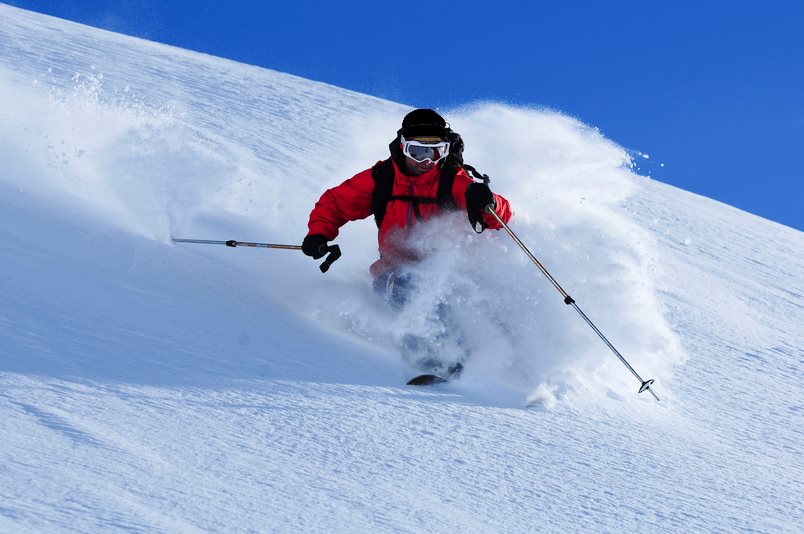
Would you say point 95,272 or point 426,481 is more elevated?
point 95,272

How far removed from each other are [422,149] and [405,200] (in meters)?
0.33

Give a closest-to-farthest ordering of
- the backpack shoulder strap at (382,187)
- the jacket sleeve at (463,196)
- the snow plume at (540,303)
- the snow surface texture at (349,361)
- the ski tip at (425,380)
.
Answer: the snow surface texture at (349,361), the ski tip at (425,380), the snow plume at (540,303), the jacket sleeve at (463,196), the backpack shoulder strap at (382,187)

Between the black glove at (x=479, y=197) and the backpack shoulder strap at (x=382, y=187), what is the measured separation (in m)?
→ 0.50

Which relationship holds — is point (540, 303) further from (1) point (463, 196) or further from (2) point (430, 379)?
(2) point (430, 379)

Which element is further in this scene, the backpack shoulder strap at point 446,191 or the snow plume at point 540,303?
the backpack shoulder strap at point 446,191

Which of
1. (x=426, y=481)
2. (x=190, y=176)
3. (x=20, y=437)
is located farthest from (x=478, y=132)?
(x=20, y=437)

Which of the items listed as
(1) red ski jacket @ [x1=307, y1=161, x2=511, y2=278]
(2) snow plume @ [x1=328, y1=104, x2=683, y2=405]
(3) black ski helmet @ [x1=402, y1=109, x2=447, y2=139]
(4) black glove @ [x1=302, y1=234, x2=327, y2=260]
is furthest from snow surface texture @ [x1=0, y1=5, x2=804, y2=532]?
(3) black ski helmet @ [x1=402, y1=109, x2=447, y2=139]

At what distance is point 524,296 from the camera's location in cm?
427

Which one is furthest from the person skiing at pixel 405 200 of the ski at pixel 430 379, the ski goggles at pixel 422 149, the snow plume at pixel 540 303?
the ski at pixel 430 379

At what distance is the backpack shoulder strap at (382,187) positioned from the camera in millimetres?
4523

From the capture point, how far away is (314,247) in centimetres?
441

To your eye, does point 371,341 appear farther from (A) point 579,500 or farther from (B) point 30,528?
(B) point 30,528

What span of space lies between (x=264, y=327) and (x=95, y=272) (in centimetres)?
87

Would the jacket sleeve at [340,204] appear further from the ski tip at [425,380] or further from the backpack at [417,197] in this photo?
the ski tip at [425,380]
